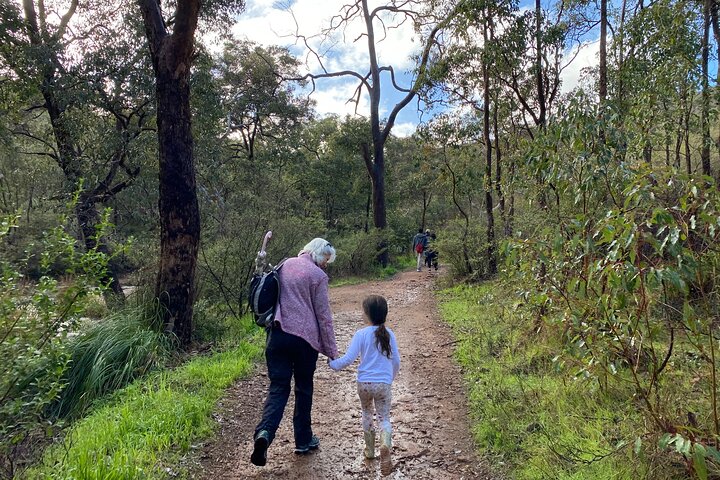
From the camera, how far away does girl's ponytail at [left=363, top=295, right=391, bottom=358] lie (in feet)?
12.5

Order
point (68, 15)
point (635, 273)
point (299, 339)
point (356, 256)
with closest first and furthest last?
point (635, 273), point (299, 339), point (68, 15), point (356, 256)

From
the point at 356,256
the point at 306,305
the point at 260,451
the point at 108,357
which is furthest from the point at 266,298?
the point at 356,256

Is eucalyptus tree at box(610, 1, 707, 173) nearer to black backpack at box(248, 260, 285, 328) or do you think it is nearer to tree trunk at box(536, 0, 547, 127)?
tree trunk at box(536, 0, 547, 127)

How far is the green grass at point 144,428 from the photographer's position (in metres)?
3.22

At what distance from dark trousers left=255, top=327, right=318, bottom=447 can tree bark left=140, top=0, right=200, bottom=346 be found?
135 inches

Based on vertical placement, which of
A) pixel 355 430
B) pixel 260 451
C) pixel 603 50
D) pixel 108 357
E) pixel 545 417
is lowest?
pixel 355 430

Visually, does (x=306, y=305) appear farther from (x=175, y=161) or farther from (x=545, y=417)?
(x=175, y=161)

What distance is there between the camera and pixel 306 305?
3879mm

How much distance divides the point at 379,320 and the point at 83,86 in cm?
999

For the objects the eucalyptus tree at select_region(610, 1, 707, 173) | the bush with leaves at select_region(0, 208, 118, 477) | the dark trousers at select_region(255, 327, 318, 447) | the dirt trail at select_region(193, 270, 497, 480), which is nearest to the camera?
the bush with leaves at select_region(0, 208, 118, 477)

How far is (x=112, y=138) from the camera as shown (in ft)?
36.8

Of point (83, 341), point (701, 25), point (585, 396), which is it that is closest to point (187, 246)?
point (83, 341)

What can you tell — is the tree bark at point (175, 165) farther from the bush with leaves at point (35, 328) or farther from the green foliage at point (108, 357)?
the bush with leaves at point (35, 328)

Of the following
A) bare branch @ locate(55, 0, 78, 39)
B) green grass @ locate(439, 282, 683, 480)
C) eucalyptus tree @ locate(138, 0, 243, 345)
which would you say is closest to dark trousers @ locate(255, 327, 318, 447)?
green grass @ locate(439, 282, 683, 480)
